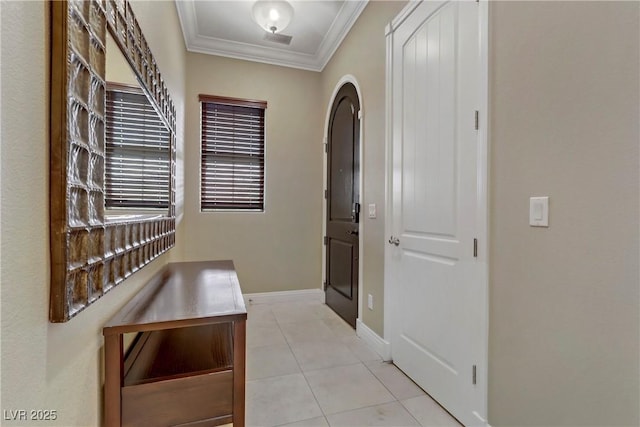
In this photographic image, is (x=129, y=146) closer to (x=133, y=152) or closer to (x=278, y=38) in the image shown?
(x=133, y=152)

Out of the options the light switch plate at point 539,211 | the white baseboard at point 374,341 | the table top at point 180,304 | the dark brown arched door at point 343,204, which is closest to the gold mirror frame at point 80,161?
the table top at point 180,304

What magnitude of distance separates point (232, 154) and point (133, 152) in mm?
2312

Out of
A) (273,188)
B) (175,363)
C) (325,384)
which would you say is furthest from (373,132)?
(175,363)

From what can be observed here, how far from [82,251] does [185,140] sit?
9.06ft

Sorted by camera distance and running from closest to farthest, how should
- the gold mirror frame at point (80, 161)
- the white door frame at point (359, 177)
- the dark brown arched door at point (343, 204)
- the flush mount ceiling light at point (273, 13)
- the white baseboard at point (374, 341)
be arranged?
the gold mirror frame at point (80, 161)
the white baseboard at point (374, 341)
the flush mount ceiling light at point (273, 13)
the white door frame at point (359, 177)
the dark brown arched door at point (343, 204)

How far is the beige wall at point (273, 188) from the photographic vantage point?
3.38m

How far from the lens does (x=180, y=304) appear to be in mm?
1303

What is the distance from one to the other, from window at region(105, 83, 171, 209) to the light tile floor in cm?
132

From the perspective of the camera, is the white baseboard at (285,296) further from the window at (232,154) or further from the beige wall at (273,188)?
the window at (232,154)

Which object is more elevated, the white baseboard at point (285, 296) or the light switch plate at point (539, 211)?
the light switch plate at point (539, 211)

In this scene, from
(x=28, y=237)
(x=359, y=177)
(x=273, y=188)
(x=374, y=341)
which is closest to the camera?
(x=28, y=237)

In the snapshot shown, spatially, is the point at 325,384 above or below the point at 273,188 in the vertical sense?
below

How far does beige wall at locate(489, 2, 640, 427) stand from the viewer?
96cm

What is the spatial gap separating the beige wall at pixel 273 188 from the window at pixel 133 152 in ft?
5.29
